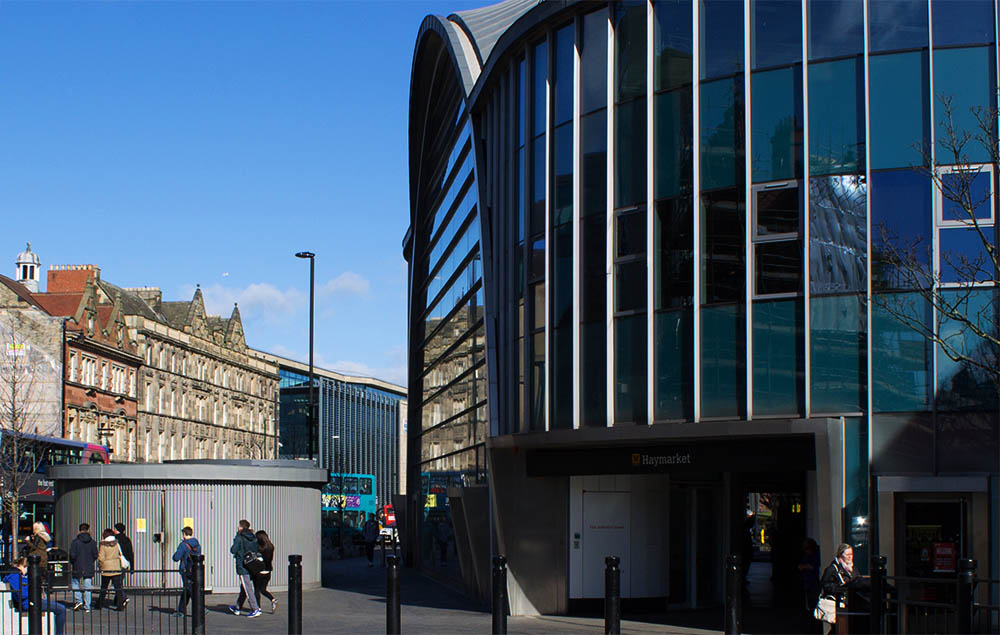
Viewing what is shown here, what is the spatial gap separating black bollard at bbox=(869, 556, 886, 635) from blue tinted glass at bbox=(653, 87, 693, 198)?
6.21 m

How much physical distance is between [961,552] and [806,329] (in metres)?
3.48

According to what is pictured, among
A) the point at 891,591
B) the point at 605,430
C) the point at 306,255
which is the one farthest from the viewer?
the point at 306,255

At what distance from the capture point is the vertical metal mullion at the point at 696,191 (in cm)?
1684

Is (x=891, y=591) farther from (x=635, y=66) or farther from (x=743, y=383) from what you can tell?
(x=635, y=66)

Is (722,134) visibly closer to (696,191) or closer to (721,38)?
(696,191)

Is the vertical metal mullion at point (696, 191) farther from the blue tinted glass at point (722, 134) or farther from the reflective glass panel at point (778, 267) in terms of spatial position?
the reflective glass panel at point (778, 267)

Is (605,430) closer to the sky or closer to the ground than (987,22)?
closer to the ground

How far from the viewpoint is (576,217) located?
1908cm

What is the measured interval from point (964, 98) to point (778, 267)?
3.28 m

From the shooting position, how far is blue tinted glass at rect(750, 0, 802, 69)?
16517 mm

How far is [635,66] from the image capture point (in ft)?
60.1

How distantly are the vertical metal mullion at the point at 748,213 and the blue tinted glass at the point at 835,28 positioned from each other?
92cm

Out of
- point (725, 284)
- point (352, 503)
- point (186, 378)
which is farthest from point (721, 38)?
point (186, 378)

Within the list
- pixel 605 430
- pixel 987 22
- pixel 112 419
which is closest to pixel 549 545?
pixel 605 430
